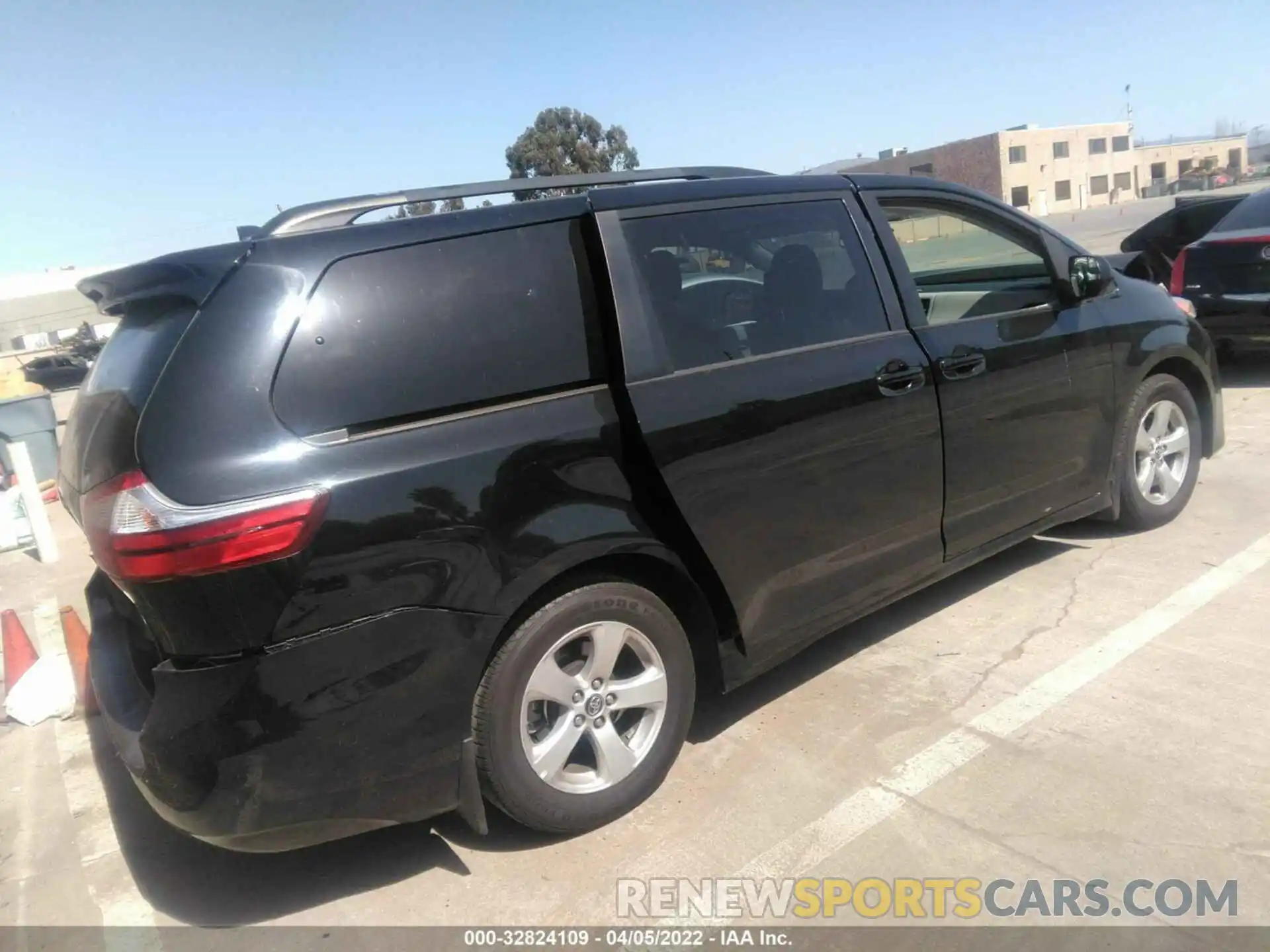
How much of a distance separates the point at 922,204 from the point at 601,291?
5.79 ft

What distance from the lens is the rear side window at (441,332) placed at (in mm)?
2396

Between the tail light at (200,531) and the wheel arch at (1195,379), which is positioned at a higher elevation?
the tail light at (200,531)

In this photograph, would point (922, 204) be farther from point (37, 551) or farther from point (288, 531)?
point (37, 551)

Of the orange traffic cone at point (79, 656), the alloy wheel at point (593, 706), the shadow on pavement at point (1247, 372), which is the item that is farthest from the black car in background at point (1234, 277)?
the orange traffic cone at point (79, 656)

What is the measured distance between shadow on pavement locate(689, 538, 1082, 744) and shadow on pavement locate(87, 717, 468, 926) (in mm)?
1044

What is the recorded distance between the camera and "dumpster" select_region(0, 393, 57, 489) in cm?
895

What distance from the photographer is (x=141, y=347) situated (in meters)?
2.57

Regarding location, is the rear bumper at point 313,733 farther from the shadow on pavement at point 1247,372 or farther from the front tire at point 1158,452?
the shadow on pavement at point 1247,372

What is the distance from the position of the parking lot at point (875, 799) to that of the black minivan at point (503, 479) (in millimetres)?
271

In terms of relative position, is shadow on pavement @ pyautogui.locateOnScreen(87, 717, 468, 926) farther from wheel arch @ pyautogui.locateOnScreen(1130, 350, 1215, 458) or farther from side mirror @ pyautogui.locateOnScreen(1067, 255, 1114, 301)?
wheel arch @ pyautogui.locateOnScreen(1130, 350, 1215, 458)

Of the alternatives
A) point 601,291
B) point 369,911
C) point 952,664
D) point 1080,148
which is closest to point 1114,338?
point 952,664

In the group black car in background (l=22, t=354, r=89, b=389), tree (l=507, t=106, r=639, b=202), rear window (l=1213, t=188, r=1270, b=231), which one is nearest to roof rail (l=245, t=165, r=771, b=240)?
rear window (l=1213, t=188, r=1270, b=231)

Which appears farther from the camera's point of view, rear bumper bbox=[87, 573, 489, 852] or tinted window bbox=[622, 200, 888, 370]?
tinted window bbox=[622, 200, 888, 370]

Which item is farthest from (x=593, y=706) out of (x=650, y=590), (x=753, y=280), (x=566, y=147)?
(x=566, y=147)
